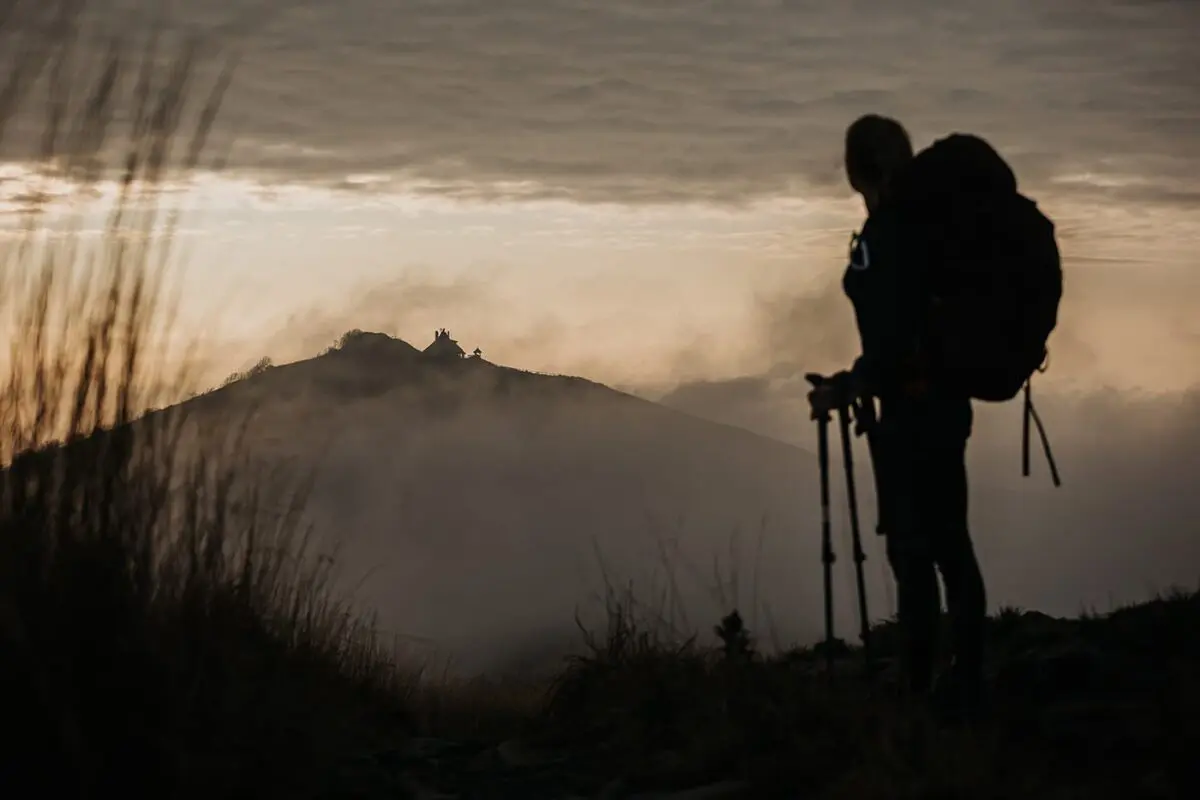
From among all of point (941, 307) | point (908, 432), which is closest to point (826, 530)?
point (908, 432)

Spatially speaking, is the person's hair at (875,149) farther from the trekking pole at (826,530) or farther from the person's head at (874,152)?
the trekking pole at (826,530)

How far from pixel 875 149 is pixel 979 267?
0.51m

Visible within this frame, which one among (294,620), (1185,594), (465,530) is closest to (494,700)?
(294,620)

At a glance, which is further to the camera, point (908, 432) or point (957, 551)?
point (957, 551)

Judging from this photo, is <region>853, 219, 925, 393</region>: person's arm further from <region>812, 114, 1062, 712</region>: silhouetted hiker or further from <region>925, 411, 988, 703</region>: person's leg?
<region>925, 411, 988, 703</region>: person's leg

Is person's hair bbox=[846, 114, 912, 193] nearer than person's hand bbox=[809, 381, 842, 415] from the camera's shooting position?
No

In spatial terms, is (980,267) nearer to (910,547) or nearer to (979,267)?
(979,267)

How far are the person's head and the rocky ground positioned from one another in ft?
4.97

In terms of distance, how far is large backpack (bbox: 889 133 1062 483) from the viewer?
3.84 metres

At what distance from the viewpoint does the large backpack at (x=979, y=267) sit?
3838 millimetres

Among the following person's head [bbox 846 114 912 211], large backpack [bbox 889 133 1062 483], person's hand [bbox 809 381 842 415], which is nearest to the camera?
large backpack [bbox 889 133 1062 483]

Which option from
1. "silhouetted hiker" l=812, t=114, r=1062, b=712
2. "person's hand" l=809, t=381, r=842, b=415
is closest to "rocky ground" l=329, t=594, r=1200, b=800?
"silhouetted hiker" l=812, t=114, r=1062, b=712

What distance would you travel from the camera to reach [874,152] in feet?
13.5

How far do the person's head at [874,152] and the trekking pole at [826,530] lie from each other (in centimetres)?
59
